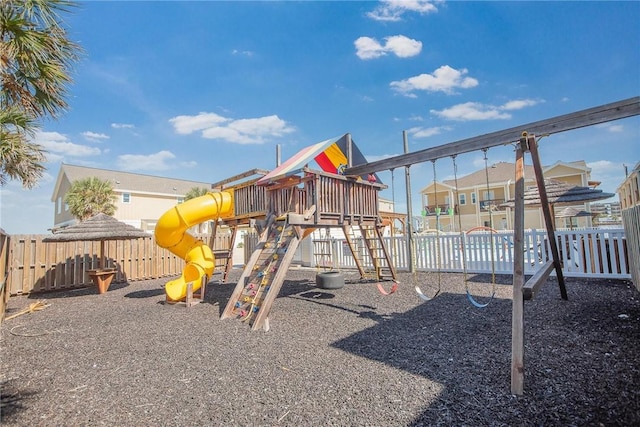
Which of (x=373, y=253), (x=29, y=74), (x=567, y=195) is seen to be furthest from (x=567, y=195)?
(x=29, y=74)

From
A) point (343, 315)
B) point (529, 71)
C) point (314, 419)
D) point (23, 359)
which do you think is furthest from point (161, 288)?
point (529, 71)

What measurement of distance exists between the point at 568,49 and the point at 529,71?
1.41 metres

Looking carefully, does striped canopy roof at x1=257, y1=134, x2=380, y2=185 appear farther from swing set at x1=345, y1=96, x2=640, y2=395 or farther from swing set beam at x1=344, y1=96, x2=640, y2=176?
swing set beam at x1=344, y1=96, x2=640, y2=176

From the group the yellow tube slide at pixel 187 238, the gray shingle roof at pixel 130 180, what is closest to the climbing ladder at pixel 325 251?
the yellow tube slide at pixel 187 238

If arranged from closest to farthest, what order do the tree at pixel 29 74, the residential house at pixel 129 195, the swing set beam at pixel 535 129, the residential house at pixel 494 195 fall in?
the swing set beam at pixel 535 129 < the tree at pixel 29 74 < the residential house at pixel 129 195 < the residential house at pixel 494 195

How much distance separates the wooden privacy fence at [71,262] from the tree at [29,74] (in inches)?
163

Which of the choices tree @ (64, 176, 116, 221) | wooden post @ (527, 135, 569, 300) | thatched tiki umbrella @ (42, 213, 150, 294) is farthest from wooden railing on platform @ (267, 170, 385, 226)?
tree @ (64, 176, 116, 221)

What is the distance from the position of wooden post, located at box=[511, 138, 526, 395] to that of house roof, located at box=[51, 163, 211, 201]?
91.0 ft

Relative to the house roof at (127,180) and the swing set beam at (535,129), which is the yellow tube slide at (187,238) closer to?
the swing set beam at (535,129)

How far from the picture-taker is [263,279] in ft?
20.5

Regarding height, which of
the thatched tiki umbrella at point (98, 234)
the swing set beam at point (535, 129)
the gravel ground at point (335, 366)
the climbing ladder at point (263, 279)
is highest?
the swing set beam at point (535, 129)

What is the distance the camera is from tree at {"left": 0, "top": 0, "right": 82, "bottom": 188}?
5059mm

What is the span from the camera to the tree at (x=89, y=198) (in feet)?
62.9

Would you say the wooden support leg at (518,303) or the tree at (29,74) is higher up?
the tree at (29,74)
